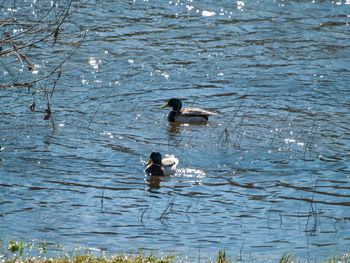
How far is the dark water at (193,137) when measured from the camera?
881 cm

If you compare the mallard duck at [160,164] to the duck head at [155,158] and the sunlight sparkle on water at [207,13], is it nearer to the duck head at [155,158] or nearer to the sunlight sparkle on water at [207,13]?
the duck head at [155,158]

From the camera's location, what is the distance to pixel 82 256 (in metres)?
6.94

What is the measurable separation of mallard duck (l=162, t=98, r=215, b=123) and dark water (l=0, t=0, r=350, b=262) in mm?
211

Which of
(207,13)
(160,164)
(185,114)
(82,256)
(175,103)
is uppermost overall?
(207,13)

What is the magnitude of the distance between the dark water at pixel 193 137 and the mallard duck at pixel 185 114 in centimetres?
21

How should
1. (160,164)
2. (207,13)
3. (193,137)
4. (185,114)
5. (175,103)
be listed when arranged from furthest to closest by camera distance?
1. (207,13)
2. (175,103)
3. (185,114)
4. (193,137)
5. (160,164)

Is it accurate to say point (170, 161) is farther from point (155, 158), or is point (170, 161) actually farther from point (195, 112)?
point (195, 112)

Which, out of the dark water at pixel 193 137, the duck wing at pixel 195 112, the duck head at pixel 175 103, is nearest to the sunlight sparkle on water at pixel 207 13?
the dark water at pixel 193 137

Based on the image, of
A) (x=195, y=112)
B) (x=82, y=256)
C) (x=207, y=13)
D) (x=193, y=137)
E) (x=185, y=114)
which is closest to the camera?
(x=82, y=256)

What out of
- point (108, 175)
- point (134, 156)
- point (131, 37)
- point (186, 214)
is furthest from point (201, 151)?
point (131, 37)

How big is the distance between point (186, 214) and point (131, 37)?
1144 cm

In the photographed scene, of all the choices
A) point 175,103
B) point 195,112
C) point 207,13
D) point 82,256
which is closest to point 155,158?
point 195,112

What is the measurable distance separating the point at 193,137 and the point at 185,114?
3.29ft

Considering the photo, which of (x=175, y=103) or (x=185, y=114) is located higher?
(x=175, y=103)
